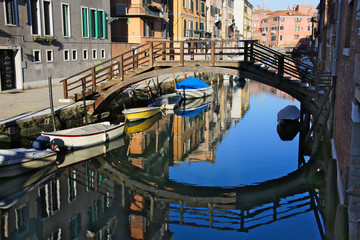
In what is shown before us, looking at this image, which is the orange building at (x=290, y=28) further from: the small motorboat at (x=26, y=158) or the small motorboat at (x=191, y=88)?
the small motorboat at (x=26, y=158)

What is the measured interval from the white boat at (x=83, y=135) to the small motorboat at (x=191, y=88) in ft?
40.2

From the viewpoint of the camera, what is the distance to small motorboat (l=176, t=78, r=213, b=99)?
2794 centimetres

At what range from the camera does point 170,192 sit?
11.1 meters

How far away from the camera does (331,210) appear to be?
866 cm

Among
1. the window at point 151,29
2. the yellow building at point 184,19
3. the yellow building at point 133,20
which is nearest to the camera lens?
the yellow building at point 133,20

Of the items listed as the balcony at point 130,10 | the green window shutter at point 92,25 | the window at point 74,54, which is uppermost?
the balcony at point 130,10

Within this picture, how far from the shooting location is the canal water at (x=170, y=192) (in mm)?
8727

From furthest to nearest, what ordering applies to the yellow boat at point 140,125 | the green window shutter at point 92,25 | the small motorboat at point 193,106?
the green window shutter at point 92,25
the small motorboat at point 193,106
the yellow boat at point 140,125

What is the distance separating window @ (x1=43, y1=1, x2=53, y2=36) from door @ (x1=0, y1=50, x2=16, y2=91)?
2.84 meters

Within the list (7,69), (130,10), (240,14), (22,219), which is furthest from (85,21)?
(240,14)

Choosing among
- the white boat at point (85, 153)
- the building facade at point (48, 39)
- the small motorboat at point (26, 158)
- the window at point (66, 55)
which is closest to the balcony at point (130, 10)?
the building facade at point (48, 39)

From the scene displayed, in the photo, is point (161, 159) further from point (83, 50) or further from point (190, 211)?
point (83, 50)

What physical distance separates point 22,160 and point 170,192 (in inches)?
167

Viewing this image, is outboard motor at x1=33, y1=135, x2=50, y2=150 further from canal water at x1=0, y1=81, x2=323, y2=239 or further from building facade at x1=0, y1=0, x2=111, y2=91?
building facade at x1=0, y1=0, x2=111, y2=91
